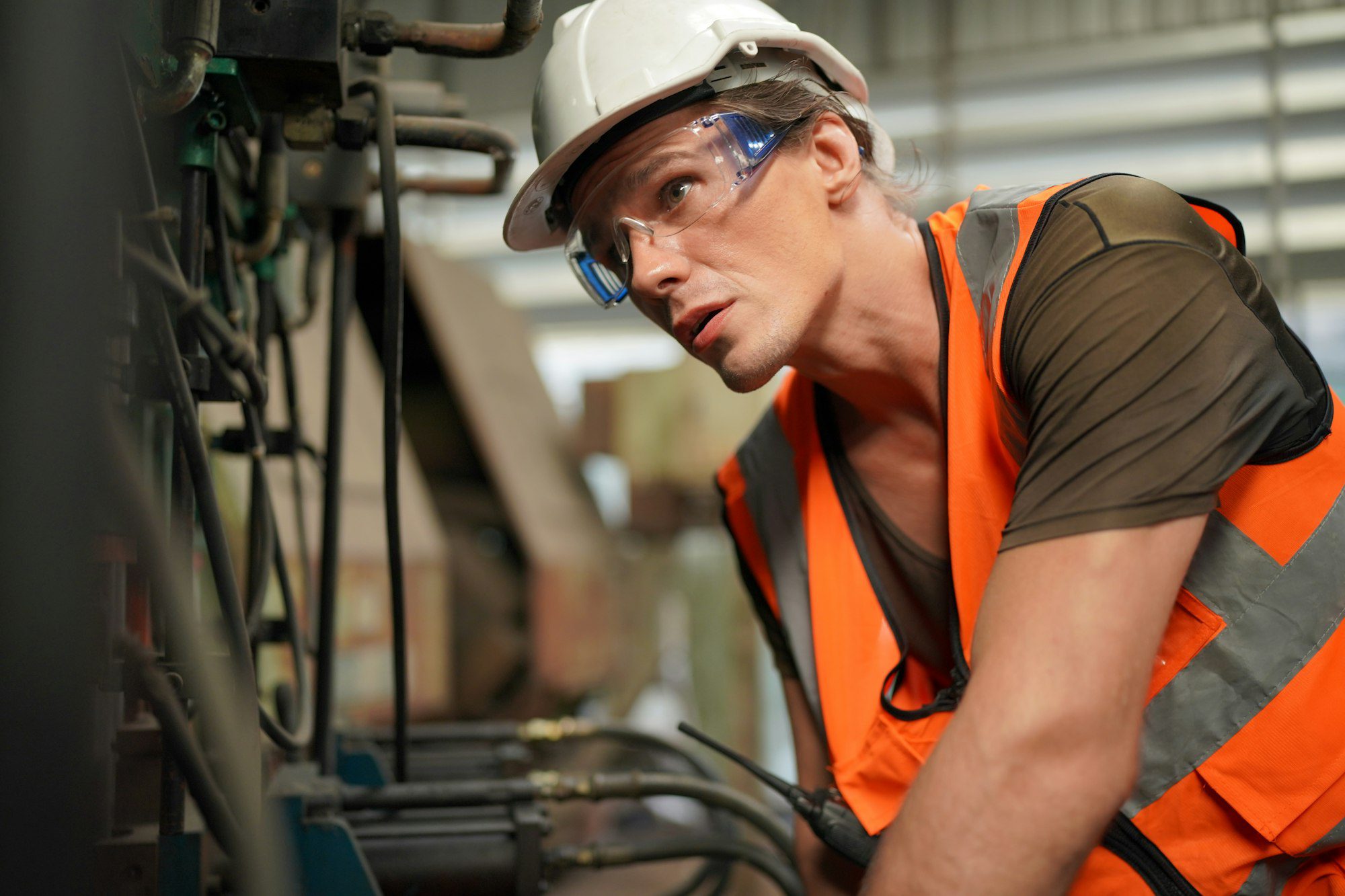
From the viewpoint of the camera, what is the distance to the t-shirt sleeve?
701 millimetres

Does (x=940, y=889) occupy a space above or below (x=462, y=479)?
above

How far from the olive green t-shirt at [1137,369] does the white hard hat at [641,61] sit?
394 millimetres

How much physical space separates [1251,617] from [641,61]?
806 mm

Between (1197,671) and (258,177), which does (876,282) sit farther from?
(258,177)

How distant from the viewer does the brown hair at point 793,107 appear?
106cm

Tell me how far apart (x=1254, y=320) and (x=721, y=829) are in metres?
1.38

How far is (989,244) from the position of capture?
3.21ft

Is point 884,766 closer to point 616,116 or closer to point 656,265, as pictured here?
point 656,265

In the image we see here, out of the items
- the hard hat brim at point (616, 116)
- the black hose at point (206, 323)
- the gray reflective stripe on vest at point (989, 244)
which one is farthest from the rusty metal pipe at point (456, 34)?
the gray reflective stripe on vest at point (989, 244)

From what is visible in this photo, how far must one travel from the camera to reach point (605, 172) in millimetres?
1078

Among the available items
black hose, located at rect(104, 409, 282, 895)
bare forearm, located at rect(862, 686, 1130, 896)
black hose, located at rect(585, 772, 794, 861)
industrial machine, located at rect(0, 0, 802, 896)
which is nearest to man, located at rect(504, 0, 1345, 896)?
bare forearm, located at rect(862, 686, 1130, 896)

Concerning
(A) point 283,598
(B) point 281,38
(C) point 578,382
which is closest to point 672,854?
(A) point 283,598

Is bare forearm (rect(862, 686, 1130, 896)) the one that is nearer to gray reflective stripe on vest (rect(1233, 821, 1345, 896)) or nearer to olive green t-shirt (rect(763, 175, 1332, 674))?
olive green t-shirt (rect(763, 175, 1332, 674))

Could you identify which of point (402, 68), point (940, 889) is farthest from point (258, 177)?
point (402, 68)
